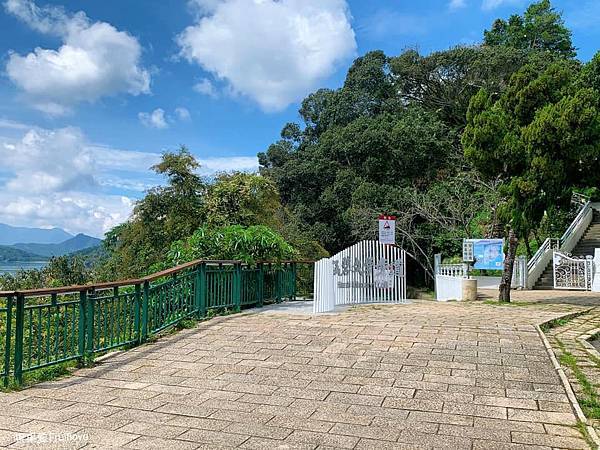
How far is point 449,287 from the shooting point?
14.8 meters

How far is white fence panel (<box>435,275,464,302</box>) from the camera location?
14.1 meters

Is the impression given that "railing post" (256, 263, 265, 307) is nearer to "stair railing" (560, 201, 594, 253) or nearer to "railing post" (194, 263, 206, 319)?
"railing post" (194, 263, 206, 319)

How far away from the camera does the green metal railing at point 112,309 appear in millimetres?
Result: 4852

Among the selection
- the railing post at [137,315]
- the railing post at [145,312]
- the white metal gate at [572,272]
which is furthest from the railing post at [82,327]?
the white metal gate at [572,272]

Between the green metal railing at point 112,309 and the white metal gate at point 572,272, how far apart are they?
892 centimetres

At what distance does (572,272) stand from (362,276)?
721 centimetres

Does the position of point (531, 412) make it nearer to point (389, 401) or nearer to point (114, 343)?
point (389, 401)

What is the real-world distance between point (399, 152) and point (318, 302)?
48.4 feet

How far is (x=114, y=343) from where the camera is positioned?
6152 mm

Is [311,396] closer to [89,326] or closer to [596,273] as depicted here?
[89,326]

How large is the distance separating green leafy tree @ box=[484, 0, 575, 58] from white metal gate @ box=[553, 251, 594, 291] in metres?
20.7

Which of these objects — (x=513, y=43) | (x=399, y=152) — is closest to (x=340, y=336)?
(x=399, y=152)

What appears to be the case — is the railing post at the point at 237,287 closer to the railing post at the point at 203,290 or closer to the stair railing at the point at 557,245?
the railing post at the point at 203,290

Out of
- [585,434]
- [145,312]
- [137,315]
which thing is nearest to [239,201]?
[145,312]
